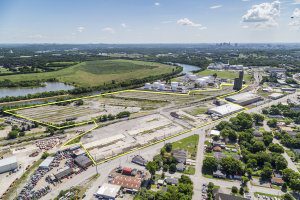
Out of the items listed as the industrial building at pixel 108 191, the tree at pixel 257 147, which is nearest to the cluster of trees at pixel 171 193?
the industrial building at pixel 108 191

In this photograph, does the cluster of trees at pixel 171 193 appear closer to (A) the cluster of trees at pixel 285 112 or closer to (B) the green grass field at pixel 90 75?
(A) the cluster of trees at pixel 285 112

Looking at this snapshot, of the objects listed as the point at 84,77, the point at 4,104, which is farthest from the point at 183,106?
the point at 84,77

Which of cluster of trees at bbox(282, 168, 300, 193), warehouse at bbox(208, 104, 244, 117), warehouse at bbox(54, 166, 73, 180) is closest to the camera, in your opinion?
cluster of trees at bbox(282, 168, 300, 193)

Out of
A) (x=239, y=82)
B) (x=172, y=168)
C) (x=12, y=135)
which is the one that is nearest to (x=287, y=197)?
(x=172, y=168)

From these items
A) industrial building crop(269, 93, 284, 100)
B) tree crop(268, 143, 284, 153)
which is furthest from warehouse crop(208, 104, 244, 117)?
tree crop(268, 143, 284, 153)

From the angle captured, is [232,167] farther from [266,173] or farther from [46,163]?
[46,163]

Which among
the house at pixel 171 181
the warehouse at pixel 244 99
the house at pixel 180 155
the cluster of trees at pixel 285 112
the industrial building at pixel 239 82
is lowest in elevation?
the house at pixel 171 181

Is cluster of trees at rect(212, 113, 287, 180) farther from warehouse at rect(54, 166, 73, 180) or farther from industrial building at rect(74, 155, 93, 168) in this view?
warehouse at rect(54, 166, 73, 180)
